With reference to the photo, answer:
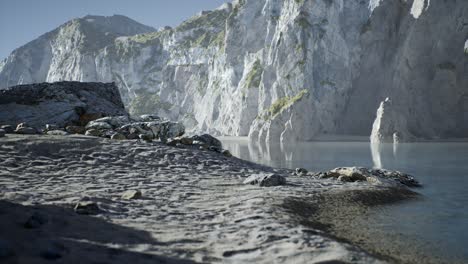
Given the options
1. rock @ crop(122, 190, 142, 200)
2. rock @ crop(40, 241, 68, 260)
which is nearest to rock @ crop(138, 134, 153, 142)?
rock @ crop(122, 190, 142, 200)

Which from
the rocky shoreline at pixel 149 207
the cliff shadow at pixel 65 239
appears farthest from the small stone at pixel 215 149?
the cliff shadow at pixel 65 239

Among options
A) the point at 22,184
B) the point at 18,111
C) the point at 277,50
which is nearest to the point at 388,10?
the point at 277,50

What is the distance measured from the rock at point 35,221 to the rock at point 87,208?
1.18 metres

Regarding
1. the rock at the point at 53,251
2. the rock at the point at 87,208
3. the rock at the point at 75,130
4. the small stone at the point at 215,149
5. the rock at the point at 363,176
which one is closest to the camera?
the rock at the point at 53,251

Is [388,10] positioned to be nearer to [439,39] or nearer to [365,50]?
[365,50]

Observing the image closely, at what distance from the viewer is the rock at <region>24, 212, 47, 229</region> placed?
24.0ft

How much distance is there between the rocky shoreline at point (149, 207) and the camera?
6836 mm

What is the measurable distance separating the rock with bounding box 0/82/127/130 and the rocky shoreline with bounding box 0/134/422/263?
587 centimetres

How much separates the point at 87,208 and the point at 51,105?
17106 mm

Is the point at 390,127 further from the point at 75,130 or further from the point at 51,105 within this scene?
the point at 75,130

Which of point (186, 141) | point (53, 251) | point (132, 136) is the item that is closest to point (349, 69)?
point (186, 141)

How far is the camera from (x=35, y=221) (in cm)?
743

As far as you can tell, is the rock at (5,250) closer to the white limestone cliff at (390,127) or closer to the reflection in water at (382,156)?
the reflection in water at (382,156)

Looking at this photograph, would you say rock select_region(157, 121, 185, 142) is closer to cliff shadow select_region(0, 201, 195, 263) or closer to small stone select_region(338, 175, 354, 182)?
small stone select_region(338, 175, 354, 182)
